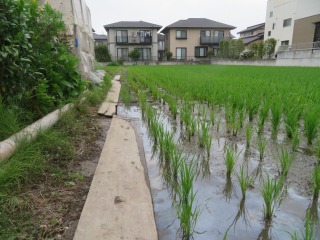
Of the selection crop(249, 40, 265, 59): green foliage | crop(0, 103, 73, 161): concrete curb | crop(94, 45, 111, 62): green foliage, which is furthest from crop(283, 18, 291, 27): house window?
crop(0, 103, 73, 161): concrete curb

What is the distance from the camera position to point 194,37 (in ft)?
110

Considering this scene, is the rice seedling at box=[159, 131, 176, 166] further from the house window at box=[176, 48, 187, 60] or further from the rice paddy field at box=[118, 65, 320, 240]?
the house window at box=[176, 48, 187, 60]

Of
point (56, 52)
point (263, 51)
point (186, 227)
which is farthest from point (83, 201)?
point (263, 51)

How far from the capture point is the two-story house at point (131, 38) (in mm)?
31422

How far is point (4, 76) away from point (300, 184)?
2.72 m

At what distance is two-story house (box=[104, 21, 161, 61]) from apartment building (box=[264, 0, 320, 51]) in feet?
43.4

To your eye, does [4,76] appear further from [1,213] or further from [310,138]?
[310,138]

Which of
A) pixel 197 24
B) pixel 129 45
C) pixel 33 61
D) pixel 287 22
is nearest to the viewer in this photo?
pixel 33 61

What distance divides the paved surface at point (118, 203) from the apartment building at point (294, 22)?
19.7 metres

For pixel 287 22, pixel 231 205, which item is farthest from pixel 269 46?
pixel 231 205

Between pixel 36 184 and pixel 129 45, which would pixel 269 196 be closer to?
pixel 36 184

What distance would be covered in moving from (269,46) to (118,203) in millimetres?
24705

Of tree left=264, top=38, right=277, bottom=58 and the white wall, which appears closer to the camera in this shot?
the white wall

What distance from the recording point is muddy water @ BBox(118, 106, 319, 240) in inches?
52.9
